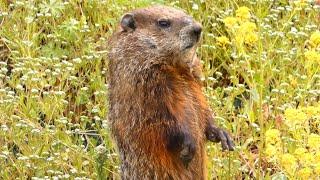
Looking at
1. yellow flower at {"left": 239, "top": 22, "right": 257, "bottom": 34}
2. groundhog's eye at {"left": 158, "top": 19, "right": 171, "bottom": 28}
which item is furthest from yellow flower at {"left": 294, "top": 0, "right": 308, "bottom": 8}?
groundhog's eye at {"left": 158, "top": 19, "right": 171, "bottom": 28}

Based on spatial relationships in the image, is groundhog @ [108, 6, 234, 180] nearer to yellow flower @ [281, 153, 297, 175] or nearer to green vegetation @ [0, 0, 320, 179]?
green vegetation @ [0, 0, 320, 179]

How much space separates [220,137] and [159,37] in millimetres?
599

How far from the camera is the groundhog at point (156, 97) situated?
16.6ft

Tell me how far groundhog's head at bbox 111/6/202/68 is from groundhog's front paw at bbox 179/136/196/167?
38cm

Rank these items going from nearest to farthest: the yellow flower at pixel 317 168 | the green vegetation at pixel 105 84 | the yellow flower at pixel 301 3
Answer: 1. the yellow flower at pixel 317 168
2. the green vegetation at pixel 105 84
3. the yellow flower at pixel 301 3

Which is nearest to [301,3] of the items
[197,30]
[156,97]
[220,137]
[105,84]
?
[105,84]

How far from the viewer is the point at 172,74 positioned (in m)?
5.11

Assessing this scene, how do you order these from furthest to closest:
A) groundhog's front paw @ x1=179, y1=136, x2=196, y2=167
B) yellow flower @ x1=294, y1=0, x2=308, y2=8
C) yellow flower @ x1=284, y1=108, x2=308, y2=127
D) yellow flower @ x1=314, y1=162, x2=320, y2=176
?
1. yellow flower @ x1=294, y1=0, x2=308, y2=8
2. groundhog's front paw @ x1=179, y1=136, x2=196, y2=167
3. yellow flower @ x1=284, y1=108, x2=308, y2=127
4. yellow flower @ x1=314, y1=162, x2=320, y2=176

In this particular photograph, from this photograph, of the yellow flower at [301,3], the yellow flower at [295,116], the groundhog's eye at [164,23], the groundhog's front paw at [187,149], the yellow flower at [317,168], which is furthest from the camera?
the yellow flower at [301,3]

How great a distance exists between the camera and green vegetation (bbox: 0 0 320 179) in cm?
562

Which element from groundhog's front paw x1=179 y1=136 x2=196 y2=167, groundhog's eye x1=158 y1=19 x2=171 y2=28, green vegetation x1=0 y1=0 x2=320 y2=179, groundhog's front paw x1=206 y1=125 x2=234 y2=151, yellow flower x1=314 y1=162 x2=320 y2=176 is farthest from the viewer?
green vegetation x1=0 y1=0 x2=320 y2=179

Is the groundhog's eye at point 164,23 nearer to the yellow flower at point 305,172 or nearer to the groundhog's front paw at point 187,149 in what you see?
the groundhog's front paw at point 187,149

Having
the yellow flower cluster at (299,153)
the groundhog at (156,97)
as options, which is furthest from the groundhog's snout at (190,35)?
the yellow flower cluster at (299,153)

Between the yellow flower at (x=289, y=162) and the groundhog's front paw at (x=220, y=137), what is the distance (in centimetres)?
56
